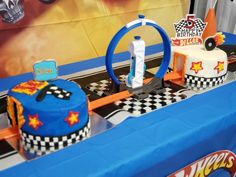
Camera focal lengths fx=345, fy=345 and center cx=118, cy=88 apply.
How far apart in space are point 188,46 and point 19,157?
79 cm

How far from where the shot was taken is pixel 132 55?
1.09 m

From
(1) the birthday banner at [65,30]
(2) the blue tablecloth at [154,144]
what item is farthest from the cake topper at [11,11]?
(2) the blue tablecloth at [154,144]

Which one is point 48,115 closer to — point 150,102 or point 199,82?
point 150,102

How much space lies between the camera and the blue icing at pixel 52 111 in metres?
0.83

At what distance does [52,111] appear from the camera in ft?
2.71

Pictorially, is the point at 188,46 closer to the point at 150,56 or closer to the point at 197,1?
the point at 150,56

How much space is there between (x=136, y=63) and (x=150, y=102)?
0.14 meters

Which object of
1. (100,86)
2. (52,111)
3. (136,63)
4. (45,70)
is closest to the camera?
(52,111)

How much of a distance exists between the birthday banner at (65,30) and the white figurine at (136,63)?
542 millimetres

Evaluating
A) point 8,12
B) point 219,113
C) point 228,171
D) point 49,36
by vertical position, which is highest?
point 8,12

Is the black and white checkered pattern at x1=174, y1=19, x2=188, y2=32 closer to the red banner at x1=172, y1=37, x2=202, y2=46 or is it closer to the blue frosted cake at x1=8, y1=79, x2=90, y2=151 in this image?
the red banner at x1=172, y1=37, x2=202, y2=46

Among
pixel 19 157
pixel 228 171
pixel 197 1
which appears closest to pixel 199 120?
pixel 228 171

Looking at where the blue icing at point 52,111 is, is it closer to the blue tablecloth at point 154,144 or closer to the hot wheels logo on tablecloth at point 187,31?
the blue tablecloth at point 154,144

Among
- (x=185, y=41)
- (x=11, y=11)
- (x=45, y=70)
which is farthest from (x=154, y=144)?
(x=11, y=11)
